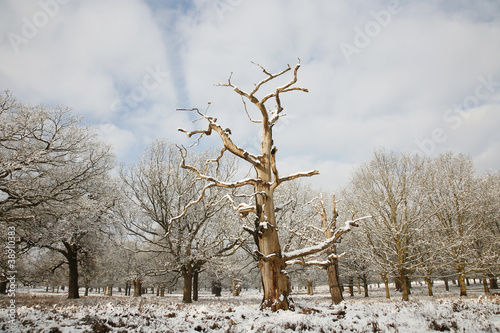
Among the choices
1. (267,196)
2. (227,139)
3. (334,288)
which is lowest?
(334,288)

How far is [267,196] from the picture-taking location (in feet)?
24.5

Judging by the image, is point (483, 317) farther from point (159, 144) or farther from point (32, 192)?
point (159, 144)

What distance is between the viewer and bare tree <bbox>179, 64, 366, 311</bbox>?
22.2 ft

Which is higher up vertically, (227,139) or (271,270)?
(227,139)

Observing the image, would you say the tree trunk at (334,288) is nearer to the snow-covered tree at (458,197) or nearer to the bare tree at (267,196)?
the bare tree at (267,196)

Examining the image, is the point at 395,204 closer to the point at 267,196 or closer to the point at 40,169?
the point at 267,196

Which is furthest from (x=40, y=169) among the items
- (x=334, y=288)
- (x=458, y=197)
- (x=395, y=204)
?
(x=458, y=197)

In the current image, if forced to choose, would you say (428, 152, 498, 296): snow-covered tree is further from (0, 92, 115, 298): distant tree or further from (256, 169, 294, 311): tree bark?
(0, 92, 115, 298): distant tree

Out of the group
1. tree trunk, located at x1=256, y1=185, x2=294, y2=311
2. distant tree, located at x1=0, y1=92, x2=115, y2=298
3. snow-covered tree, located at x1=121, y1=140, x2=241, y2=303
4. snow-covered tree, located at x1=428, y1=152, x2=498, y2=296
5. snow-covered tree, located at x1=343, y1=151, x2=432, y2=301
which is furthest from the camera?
snow-covered tree, located at x1=428, y1=152, x2=498, y2=296

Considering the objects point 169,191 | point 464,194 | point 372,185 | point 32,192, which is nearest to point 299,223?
point 372,185

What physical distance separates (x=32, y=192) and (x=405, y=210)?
66.8 ft

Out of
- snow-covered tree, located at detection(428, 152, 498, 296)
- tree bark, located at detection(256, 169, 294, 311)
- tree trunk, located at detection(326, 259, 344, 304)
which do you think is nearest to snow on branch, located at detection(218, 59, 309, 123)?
tree bark, located at detection(256, 169, 294, 311)

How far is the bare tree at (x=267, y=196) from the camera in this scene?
6773 millimetres

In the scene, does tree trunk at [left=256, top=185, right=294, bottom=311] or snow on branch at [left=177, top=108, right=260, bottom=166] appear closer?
tree trunk at [left=256, top=185, right=294, bottom=311]
